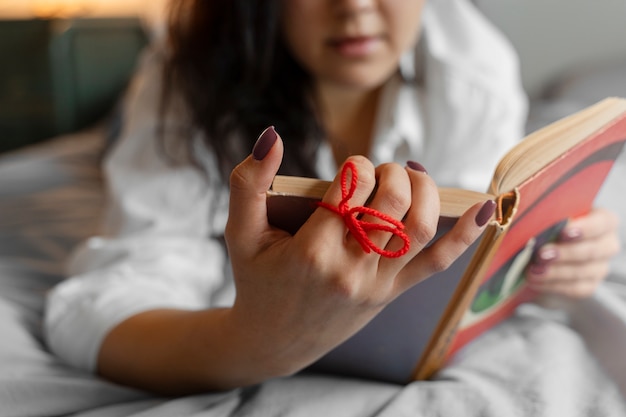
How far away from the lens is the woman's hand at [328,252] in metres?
0.32

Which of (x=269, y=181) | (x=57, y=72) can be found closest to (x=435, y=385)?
(x=269, y=181)

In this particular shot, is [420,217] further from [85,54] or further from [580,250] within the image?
[85,54]

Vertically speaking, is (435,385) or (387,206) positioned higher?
(387,206)

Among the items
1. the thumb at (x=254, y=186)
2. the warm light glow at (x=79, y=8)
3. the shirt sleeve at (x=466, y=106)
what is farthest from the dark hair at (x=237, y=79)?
the warm light glow at (x=79, y=8)

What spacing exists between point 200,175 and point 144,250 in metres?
0.11

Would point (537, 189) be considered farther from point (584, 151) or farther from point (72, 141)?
point (72, 141)

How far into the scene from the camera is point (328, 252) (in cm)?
32

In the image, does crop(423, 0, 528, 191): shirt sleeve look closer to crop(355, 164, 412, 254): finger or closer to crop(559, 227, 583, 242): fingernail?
crop(559, 227, 583, 242): fingernail

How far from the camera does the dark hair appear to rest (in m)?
0.73

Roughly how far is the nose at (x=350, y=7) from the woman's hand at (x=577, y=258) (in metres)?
0.30

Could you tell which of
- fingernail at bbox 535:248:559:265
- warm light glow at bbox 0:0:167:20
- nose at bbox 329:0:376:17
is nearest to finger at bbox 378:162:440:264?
fingernail at bbox 535:248:559:265

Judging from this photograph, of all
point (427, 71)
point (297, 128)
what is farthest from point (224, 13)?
point (427, 71)

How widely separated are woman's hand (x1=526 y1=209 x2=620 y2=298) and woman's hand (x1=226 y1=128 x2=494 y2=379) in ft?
0.79

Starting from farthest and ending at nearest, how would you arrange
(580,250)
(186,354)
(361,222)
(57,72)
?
(57,72)
(580,250)
(186,354)
(361,222)
